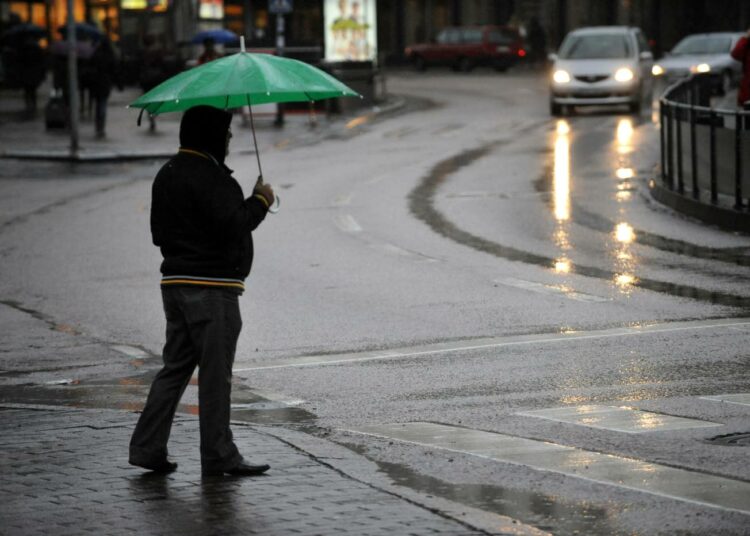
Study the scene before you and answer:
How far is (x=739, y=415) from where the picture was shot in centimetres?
834

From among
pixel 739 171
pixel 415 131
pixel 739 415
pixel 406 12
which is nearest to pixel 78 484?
pixel 739 415

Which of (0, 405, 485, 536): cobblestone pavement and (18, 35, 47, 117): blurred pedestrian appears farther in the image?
(18, 35, 47, 117): blurred pedestrian

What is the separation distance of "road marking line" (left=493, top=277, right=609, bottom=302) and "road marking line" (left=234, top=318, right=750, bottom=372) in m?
1.34

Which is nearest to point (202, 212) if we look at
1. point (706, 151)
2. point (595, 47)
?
point (706, 151)

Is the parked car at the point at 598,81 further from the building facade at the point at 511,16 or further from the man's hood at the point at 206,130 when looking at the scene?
the building facade at the point at 511,16

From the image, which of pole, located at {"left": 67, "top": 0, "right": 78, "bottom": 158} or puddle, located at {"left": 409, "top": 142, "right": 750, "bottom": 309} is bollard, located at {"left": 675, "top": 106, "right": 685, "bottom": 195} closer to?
puddle, located at {"left": 409, "top": 142, "right": 750, "bottom": 309}

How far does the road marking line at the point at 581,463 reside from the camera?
6.67 meters

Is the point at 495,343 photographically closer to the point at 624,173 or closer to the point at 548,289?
the point at 548,289

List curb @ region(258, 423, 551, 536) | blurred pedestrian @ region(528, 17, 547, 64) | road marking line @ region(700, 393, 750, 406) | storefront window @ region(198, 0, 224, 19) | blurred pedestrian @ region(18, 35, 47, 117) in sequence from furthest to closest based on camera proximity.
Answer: blurred pedestrian @ region(528, 17, 547, 64) → storefront window @ region(198, 0, 224, 19) → blurred pedestrian @ region(18, 35, 47, 117) → road marking line @ region(700, 393, 750, 406) → curb @ region(258, 423, 551, 536)

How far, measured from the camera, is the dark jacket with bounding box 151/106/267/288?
7074 millimetres

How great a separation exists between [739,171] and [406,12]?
59.3 m

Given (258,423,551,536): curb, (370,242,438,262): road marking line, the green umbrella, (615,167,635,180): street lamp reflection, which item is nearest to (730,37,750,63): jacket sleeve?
(615,167,635,180): street lamp reflection

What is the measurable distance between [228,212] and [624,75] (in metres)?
29.0

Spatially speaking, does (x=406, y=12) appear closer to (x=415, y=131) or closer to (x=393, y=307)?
(x=415, y=131)
